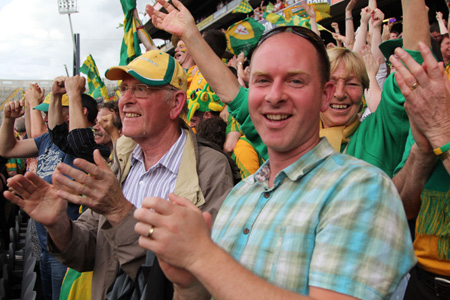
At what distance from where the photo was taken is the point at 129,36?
4586mm

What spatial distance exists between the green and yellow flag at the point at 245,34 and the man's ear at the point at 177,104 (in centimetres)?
250

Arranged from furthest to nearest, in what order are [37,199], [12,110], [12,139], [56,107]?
[12,139] < [12,110] < [56,107] < [37,199]

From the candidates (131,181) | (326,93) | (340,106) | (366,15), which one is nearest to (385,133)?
(340,106)

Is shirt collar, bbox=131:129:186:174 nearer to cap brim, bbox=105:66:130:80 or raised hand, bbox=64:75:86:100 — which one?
cap brim, bbox=105:66:130:80

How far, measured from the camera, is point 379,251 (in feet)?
2.92

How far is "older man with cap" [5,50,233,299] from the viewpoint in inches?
68.6

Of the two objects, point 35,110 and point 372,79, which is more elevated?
point 372,79

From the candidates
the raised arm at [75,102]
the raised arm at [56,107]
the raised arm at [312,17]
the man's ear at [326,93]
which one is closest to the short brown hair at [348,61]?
the man's ear at [326,93]

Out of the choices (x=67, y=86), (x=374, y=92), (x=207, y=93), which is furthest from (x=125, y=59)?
(x=374, y=92)

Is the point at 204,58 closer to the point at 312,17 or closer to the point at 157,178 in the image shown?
the point at 157,178

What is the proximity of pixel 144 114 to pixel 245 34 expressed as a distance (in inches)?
110

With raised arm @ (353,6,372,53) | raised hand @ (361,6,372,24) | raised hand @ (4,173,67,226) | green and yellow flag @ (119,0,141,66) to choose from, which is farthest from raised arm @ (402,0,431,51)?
green and yellow flag @ (119,0,141,66)

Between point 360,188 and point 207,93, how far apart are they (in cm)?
318

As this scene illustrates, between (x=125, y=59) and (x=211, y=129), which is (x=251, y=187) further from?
(x=125, y=59)
